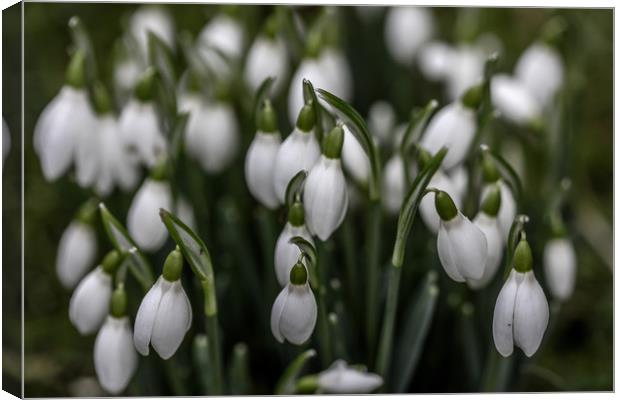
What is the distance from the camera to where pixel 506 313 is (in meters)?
1.04

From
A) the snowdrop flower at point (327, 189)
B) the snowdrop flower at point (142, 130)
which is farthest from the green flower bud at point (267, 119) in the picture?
the snowdrop flower at point (142, 130)

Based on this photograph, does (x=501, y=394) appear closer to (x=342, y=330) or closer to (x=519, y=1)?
(x=342, y=330)

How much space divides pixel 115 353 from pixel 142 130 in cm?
31

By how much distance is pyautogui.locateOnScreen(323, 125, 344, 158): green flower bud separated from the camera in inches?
40.6

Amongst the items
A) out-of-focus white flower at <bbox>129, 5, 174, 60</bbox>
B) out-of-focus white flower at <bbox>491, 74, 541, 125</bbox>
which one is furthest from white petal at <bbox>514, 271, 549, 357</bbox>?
out-of-focus white flower at <bbox>129, 5, 174, 60</bbox>

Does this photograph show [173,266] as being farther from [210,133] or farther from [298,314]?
[210,133]

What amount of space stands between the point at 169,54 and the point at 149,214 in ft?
0.73

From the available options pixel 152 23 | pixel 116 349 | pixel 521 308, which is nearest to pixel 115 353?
pixel 116 349

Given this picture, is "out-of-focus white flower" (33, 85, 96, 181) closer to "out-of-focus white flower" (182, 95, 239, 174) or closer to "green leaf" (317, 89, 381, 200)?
"out-of-focus white flower" (182, 95, 239, 174)

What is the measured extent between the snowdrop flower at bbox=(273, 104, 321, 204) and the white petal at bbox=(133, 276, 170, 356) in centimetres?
18

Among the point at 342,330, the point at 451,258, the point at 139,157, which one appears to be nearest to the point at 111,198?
the point at 139,157

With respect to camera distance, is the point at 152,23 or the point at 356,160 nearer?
the point at 356,160

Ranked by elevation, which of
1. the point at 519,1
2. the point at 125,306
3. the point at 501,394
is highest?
the point at 519,1

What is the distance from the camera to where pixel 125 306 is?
1108 millimetres
